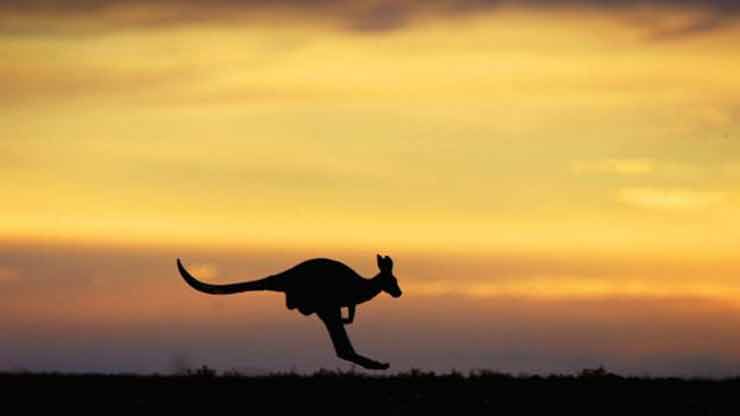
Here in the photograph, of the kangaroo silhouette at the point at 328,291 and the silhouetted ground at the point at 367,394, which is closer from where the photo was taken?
the silhouetted ground at the point at 367,394

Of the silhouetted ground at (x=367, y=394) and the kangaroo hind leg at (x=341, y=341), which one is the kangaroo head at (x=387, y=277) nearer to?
the kangaroo hind leg at (x=341, y=341)

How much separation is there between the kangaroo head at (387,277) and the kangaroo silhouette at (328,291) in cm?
36

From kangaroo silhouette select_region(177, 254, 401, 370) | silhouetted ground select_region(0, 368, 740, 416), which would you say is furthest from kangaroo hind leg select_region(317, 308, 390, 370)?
silhouetted ground select_region(0, 368, 740, 416)

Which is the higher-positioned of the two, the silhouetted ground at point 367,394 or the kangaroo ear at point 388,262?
the kangaroo ear at point 388,262

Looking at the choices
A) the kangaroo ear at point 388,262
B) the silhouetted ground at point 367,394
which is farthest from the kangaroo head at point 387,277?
the silhouetted ground at point 367,394

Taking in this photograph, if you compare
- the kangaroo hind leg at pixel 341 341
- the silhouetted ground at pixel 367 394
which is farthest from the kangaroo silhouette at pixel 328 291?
the silhouetted ground at pixel 367 394

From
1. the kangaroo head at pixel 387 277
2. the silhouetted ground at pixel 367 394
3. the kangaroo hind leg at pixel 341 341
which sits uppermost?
the kangaroo head at pixel 387 277

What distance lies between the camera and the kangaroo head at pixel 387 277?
130ft

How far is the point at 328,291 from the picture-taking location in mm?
38438

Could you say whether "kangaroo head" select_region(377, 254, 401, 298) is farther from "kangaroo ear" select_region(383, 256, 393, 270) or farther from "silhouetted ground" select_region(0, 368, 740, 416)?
"silhouetted ground" select_region(0, 368, 740, 416)

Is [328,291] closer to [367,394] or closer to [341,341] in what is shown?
[341,341]

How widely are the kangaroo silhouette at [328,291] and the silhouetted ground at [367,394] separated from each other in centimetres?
362

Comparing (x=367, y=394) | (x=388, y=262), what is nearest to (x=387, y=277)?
(x=388, y=262)

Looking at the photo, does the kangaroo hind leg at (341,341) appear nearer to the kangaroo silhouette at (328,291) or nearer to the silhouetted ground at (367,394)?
the kangaroo silhouette at (328,291)
